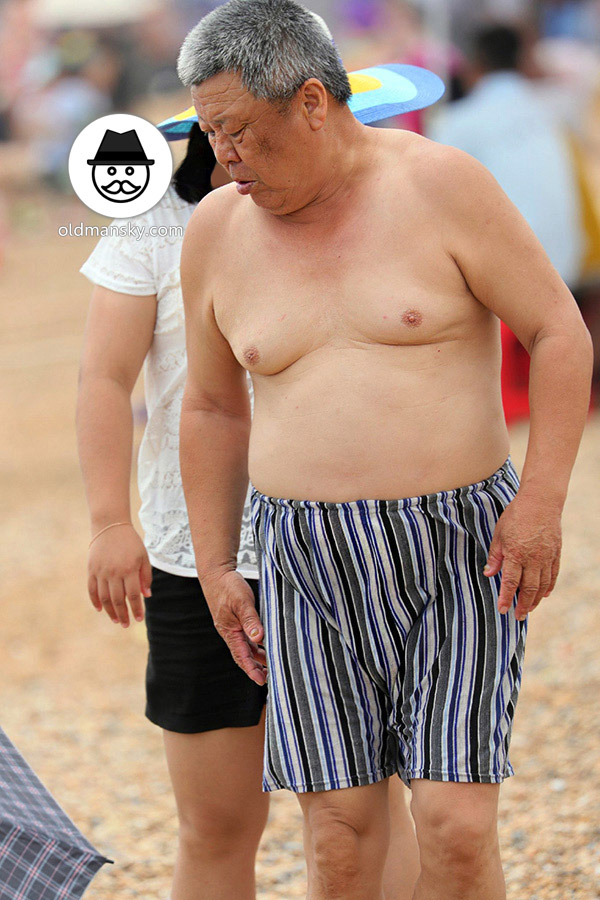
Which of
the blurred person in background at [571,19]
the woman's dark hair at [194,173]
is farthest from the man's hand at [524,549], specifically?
the blurred person in background at [571,19]

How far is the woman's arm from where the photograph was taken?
239cm

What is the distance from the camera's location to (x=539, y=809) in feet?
11.5

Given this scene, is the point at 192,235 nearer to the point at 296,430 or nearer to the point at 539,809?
the point at 296,430

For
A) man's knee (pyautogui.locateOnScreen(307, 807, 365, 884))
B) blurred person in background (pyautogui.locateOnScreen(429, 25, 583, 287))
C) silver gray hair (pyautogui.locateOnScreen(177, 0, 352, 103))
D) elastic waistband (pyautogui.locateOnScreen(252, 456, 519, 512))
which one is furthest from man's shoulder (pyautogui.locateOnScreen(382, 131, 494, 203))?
blurred person in background (pyautogui.locateOnScreen(429, 25, 583, 287))

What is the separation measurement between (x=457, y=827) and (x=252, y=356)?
0.85 m


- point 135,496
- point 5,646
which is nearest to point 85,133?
point 5,646

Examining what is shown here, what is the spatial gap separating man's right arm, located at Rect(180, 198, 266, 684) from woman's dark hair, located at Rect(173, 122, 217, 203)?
268 mm

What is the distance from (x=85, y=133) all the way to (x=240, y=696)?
142cm

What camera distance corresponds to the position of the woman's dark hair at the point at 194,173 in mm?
2424

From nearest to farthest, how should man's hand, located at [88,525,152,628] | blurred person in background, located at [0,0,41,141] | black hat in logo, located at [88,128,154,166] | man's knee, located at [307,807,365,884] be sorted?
1. man's knee, located at [307,807,365,884]
2. man's hand, located at [88,525,152,628]
3. black hat in logo, located at [88,128,154,166]
4. blurred person in background, located at [0,0,41,141]

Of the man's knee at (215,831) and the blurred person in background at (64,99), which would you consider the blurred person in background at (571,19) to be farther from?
the man's knee at (215,831)

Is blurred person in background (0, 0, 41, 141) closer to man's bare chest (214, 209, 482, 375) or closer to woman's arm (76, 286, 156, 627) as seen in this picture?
woman's arm (76, 286, 156, 627)

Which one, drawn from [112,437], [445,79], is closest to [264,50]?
[112,437]

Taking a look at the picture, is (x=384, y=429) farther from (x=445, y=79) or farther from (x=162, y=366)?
(x=445, y=79)
